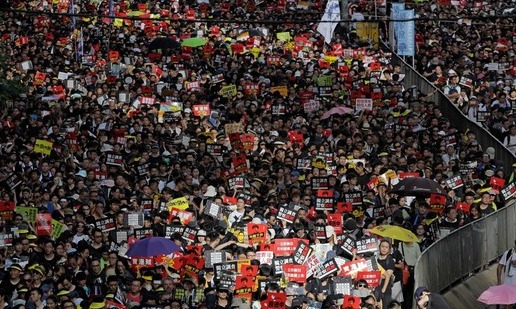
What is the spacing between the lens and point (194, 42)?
3756 centimetres

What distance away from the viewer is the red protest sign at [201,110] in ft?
99.4

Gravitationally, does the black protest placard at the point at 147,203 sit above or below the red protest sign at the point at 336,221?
below

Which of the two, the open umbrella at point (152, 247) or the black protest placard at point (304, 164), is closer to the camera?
the open umbrella at point (152, 247)

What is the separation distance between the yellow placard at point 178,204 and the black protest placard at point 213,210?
0.42 m

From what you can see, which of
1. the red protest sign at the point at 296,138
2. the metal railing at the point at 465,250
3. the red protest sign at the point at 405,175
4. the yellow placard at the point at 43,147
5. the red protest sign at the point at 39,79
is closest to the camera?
the metal railing at the point at 465,250

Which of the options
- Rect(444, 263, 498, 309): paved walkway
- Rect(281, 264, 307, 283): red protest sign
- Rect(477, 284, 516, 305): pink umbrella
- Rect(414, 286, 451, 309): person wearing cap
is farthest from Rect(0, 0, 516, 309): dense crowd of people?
Rect(414, 286, 451, 309): person wearing cap

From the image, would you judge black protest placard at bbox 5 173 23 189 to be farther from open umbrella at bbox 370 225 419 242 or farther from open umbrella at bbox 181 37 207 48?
open umbrella at bbox 181 37 207 48

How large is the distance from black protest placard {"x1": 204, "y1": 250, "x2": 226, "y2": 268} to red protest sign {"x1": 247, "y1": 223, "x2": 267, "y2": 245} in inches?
42.7

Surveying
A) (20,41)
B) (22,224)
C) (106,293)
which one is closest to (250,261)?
(106,293)

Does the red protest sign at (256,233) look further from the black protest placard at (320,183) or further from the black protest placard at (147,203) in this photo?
the black protest placard at (320,183)

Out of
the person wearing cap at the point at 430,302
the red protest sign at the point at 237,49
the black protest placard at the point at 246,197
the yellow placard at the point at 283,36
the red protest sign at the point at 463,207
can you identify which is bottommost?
the yellow placard at the point at 283,36

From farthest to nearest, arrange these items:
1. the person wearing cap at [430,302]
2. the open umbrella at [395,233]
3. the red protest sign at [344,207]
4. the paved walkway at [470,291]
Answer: the red protest sign at [344,207] < the paved walkway at [470,291] < the open umbrella at [395,233] < the person wearing cap at [430,302]

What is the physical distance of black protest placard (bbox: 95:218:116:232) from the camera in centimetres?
2233

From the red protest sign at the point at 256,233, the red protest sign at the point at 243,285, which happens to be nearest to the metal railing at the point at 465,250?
the red protest sign at the point at 243,285
